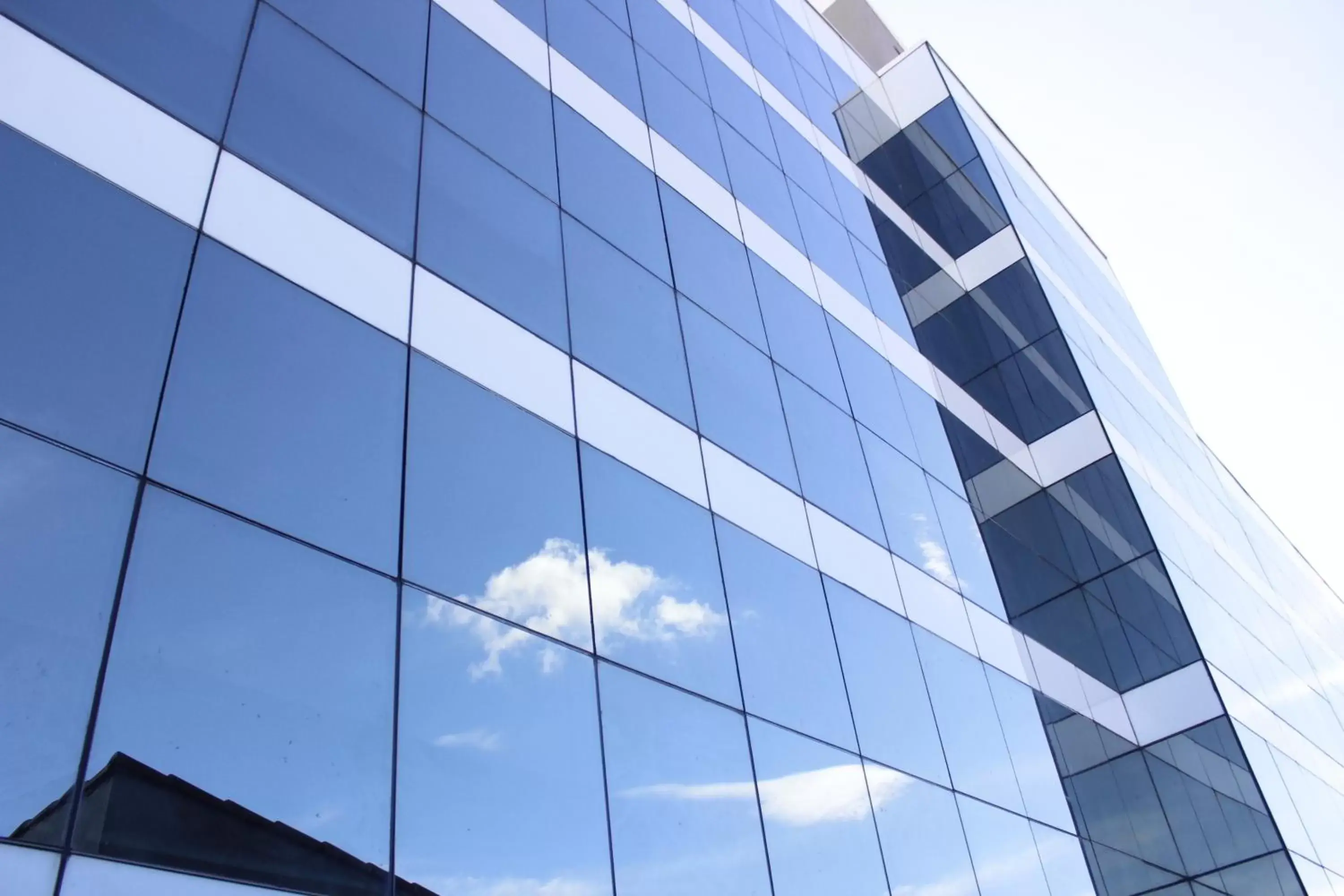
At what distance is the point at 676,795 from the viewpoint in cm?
989

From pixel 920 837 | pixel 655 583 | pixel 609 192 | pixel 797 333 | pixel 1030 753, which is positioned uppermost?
pixel 609 192

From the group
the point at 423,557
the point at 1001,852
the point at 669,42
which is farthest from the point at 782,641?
the point at 669,42

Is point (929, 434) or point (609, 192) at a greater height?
point (609, 192)

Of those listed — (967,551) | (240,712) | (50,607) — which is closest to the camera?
(50,607)

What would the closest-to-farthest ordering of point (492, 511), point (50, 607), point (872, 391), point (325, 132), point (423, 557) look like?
point (50, 607)
point (423, 557)
point (492, 511)
point (325, 132)
point (872, 391)

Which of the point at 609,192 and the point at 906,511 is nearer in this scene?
the point at 609,192

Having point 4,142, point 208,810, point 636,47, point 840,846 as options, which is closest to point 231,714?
point 208,810

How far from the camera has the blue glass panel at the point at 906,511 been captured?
56.5ft

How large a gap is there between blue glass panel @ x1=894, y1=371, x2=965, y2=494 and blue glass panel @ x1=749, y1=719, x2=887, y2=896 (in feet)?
28.4

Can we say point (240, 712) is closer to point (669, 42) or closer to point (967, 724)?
point (967, 724)

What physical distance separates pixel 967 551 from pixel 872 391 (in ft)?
11.4

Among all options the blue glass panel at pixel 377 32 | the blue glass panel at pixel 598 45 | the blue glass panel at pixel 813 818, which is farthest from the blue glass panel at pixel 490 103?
the blue glass panel at pixel 813 818

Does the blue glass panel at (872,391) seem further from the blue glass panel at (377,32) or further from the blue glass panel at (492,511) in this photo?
the blue glass panel at (377,32)

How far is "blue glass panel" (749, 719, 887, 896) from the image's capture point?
10.8 metres
